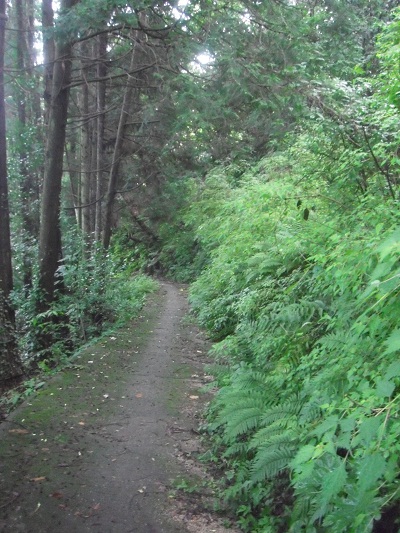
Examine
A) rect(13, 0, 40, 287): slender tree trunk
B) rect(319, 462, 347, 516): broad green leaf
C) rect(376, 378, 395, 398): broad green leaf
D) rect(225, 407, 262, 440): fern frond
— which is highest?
rect(13, 0, 40, 287): slender tree trunk

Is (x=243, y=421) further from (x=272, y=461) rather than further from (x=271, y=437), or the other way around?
(x=272, y=461)

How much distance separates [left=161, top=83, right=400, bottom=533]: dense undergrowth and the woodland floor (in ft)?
1.40

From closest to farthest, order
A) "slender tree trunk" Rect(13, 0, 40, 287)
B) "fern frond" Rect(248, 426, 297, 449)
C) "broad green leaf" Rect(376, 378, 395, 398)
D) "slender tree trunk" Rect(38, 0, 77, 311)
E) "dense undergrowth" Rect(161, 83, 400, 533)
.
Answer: "broad green leaf" Rect(376, 378, 395, 398) < "dense undergrowth" Rect(161, 83, 400, 533) < "fern frond" Rect(248, 426, 297, 449) < "slender tree trunk" Rect(38, 0, 77, 311) < "slender tree trunk" Rect(13, 0, 40, 287)

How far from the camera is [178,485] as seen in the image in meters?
4.62

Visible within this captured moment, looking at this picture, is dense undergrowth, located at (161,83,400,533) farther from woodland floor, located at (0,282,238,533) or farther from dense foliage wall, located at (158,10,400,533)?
woodland floor, located at (0,282,238,533)

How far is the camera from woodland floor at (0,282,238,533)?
4.06m

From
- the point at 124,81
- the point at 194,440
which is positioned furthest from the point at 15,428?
the point at 124,81

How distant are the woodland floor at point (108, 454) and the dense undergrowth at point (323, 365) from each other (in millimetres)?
427

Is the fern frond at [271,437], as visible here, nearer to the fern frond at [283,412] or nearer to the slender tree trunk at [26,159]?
the fern frond at [283,412]

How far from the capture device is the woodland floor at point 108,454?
13.3 ft

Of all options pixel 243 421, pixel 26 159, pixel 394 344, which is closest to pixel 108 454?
pixel 243 421

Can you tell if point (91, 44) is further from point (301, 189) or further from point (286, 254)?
point (286, 254)

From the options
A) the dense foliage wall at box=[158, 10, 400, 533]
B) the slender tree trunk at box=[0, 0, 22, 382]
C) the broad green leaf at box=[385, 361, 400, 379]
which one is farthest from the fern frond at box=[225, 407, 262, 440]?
the slender tree trunk at box=[0, 0, 22, 382]

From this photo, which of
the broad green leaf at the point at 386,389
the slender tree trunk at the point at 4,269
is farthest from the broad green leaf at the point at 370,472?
the slender tree trunk at the point at 4,269
